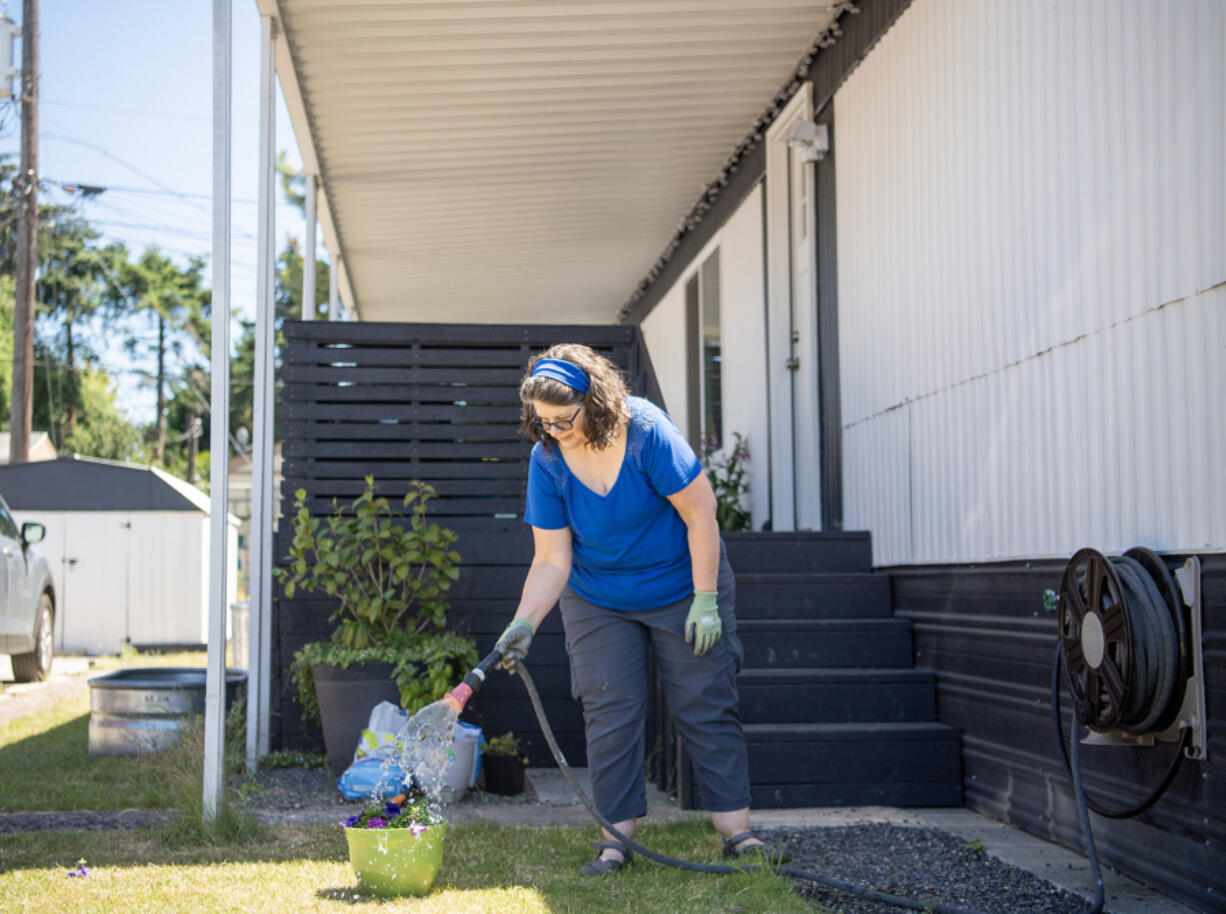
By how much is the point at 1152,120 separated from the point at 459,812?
317 centimetres

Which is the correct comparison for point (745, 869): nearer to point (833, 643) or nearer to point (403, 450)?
point (833, 643)

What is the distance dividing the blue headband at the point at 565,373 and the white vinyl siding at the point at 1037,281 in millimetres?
1525

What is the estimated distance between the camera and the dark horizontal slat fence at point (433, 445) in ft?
18.1

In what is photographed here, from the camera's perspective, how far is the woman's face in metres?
3.18

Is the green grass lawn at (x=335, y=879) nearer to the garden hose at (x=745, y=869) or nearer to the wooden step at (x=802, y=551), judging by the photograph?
the garden hose at (x=745, y=869)

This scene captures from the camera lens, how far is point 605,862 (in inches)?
131

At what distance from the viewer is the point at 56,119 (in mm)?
11680

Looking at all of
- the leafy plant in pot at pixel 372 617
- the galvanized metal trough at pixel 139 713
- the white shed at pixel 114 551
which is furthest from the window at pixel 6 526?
the white shed at pixel 114 551

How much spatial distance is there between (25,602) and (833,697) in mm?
6569

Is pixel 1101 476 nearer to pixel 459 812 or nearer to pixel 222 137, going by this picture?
pixel 459 812

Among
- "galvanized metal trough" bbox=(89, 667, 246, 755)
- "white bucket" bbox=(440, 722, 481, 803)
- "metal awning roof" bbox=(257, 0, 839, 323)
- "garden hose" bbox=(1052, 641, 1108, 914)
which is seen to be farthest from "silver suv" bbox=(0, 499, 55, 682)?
"garden hose" bbox=(1052, 641, 1108, 914)

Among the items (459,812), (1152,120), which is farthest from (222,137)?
(1152,120)

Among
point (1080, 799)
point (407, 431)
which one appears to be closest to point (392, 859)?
point (1080, 799)

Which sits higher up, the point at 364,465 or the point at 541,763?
the point at 364,465
